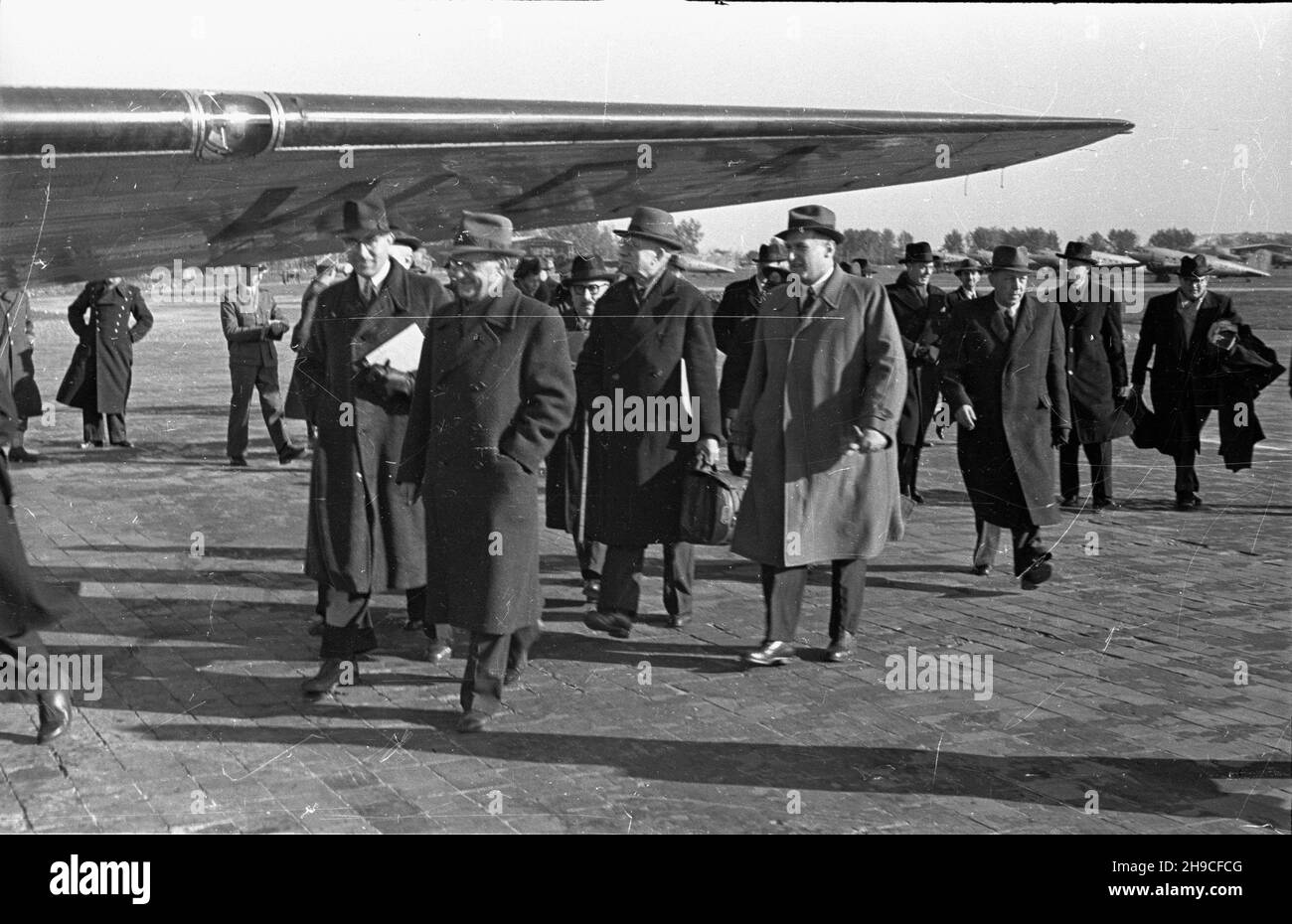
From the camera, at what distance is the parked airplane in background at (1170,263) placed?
7.60 meters

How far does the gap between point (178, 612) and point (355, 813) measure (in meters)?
2.92

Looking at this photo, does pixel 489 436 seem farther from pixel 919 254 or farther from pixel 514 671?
pixel 919 254

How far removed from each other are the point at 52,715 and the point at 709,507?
2.91m

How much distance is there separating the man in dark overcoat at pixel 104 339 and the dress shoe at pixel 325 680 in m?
6.68

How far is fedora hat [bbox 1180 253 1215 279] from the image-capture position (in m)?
9.85

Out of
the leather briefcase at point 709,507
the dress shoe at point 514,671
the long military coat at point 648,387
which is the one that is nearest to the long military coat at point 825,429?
the leather briefcase at point 709,507

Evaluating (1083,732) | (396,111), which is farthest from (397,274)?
(1083,732)

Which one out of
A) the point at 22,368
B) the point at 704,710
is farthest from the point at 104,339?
the point at 704,710

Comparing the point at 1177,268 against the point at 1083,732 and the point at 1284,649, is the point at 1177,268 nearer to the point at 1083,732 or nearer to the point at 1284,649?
the point at 1284,649

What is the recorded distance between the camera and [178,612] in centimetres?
731

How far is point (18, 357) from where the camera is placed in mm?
9141

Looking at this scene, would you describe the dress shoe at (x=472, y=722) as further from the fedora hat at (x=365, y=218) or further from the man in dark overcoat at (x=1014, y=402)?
the man in dark overcoat at (x=1014, y=402)

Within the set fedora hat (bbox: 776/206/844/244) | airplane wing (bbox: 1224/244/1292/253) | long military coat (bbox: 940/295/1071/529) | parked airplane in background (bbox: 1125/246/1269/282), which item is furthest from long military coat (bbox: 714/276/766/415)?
airplane wing (bbox: 1224/244/1292/253)

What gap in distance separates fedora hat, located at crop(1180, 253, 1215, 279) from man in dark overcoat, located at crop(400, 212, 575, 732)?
5684 mm
